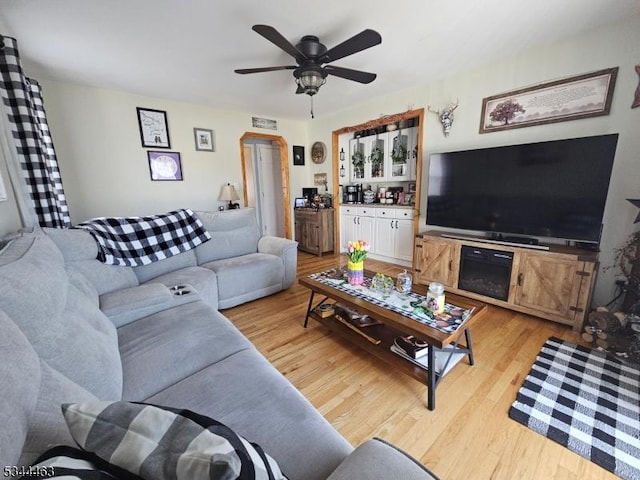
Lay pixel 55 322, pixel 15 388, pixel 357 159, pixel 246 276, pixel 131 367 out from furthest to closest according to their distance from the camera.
→ 1. pixel 357 159
2. pixel 246 276
3. pixel 131 367
4. pixel 55 322
5. pixel 15 388

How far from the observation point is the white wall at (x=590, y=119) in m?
2.03

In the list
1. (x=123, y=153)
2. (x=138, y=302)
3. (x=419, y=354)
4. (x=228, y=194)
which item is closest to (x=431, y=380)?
(x=419, y=354)

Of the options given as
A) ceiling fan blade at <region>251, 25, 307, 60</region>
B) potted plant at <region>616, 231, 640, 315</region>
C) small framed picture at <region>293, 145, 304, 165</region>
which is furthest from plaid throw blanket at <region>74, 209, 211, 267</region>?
potted plant at <region>616, 231, 640, 315</region>

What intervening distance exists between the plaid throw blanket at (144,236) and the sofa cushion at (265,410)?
1.48 m

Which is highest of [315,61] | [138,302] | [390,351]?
[315,61]

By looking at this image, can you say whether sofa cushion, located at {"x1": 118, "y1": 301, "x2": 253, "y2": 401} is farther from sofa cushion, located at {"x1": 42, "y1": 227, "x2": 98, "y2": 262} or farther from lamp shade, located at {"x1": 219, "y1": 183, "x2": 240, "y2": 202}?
lamp shade, located at {"x1": 219, "y1": 183, "x2": 240, "y2": 202}

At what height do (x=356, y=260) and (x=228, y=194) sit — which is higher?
(x=228, y=194)

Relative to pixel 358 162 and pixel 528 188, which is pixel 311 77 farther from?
pixel 358 162

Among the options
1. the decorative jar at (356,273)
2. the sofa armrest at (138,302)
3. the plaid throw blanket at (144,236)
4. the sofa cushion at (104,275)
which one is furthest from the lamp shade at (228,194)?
the decorative jar at (356,273)

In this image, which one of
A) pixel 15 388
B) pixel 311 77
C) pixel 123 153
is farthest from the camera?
pixel 123 153

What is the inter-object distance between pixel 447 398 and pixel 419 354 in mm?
268

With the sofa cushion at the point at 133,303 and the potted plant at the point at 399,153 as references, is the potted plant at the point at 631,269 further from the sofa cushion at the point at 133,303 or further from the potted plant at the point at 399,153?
the sofa cushion at the point at 133,303

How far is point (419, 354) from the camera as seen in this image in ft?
5.11

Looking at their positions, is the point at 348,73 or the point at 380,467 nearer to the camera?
the point at 380,467
